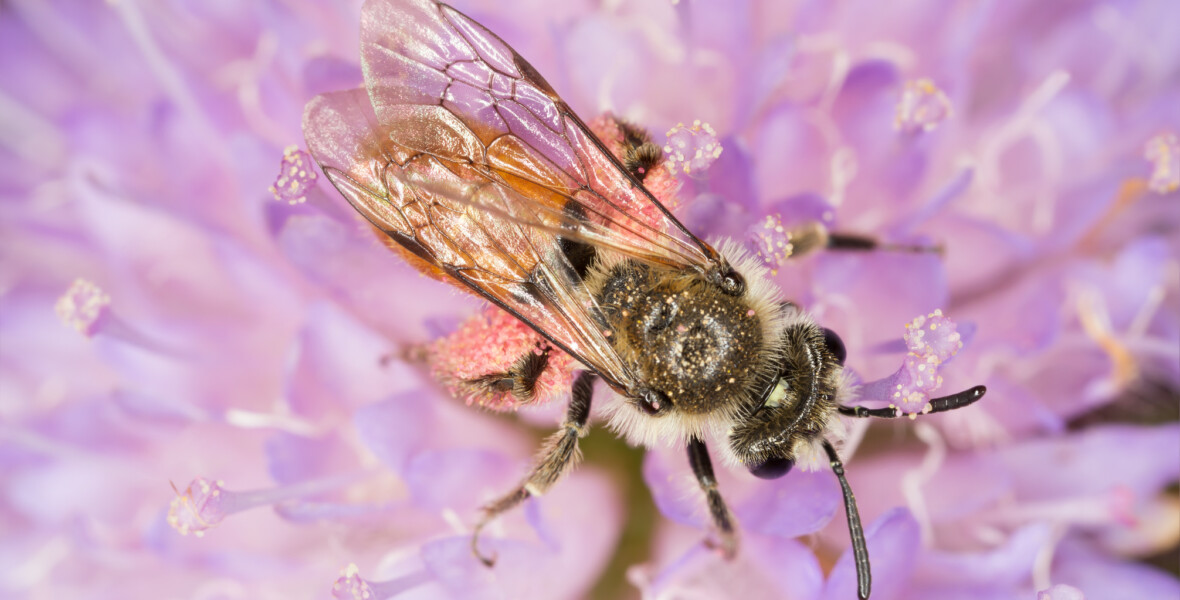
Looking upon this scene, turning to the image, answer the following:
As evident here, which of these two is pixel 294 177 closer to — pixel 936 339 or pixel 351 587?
pixel 351 587

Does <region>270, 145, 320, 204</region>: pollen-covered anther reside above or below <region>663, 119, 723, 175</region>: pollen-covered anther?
below

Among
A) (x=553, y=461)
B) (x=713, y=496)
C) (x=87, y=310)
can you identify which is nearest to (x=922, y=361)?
(x=713, y=496)

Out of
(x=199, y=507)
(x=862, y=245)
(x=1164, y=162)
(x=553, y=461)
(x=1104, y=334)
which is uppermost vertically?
(x=1164, y=162)

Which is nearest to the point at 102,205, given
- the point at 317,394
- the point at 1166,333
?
the point at 317,394

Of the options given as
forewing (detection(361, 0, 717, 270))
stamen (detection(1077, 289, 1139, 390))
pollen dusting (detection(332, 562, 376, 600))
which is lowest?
pollen dusting (detection(332, 562, 376, 600))

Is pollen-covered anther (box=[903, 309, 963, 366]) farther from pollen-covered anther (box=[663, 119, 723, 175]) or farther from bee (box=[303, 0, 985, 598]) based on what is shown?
Answer: pollen-covered anther (box=[663, 119, 723, 175])

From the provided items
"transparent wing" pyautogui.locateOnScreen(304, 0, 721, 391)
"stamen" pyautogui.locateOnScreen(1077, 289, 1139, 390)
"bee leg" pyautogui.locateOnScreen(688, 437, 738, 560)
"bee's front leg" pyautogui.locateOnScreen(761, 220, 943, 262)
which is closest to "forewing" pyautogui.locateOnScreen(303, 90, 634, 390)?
"transparent wing" pyautogui.locateOnScreen(304, 0, 721, 391)

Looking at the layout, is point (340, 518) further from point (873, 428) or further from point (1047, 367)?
point (1047, 367)
